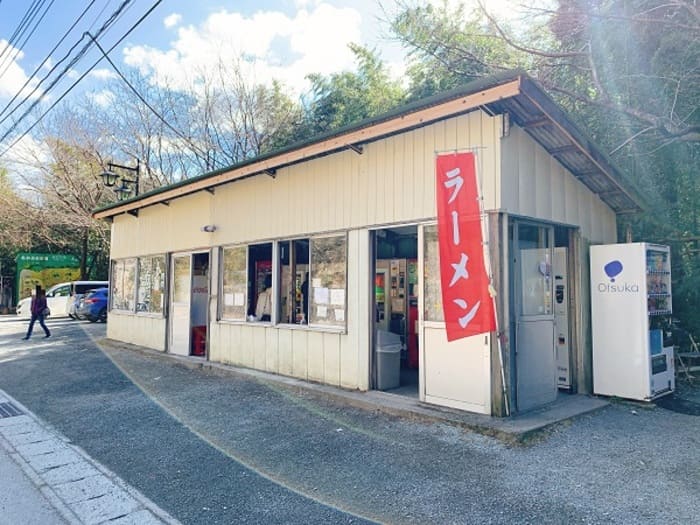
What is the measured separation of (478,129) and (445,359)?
2712mm

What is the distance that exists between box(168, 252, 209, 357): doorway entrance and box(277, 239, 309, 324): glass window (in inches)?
105

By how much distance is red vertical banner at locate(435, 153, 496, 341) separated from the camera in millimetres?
5277

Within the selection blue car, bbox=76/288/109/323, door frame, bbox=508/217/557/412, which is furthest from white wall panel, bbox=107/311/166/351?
door frame, bbox=508/217/557/412

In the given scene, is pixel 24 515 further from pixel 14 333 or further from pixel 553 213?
pixel 14 333

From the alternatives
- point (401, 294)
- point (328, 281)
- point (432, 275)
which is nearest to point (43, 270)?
point (328, 281)

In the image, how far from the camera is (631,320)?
620 centimetres

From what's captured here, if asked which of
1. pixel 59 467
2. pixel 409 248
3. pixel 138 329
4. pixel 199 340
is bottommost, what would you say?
pixel 59 467

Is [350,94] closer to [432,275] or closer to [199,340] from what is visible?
[199,340]

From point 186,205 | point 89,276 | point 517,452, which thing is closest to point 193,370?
point 186,205

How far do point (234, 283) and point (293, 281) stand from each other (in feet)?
5.34

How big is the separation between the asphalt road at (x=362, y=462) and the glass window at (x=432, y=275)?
52.9 inches

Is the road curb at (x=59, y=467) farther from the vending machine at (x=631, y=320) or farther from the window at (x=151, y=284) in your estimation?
the vending machine at (x=631, y=320)

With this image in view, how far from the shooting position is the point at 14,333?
15.8 meters

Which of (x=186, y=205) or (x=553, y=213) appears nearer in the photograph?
(x=553, y=213)
